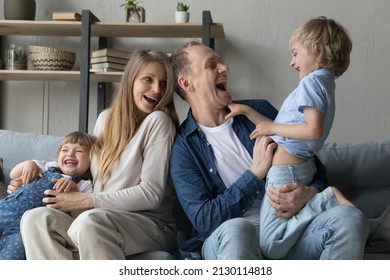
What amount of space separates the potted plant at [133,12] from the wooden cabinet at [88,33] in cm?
6

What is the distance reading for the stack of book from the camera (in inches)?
147

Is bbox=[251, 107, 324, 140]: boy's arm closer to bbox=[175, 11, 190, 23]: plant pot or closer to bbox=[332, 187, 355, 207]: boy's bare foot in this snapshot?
bbox=[332, 187, 355, 207]: boy's bare foot

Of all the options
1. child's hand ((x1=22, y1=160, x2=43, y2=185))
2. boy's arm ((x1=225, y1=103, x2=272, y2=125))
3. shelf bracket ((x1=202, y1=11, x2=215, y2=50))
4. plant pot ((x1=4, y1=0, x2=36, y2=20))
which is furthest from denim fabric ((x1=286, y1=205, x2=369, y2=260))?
plant pot ((x1=4, y1=0, x2=36, y2=20))

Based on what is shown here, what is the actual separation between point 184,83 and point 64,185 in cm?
53

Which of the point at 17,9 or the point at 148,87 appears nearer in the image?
the point at 148,87

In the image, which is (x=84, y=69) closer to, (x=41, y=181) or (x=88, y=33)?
(x=88, y=33)

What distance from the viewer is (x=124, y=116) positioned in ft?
7.43

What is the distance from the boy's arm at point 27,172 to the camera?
229 centimetres

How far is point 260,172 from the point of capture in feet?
6.62

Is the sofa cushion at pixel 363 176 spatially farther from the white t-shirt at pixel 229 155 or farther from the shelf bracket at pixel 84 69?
the shelf bracket at pixel 84 69

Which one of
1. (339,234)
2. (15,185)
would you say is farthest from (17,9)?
(339,234)

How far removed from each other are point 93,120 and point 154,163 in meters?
2.02

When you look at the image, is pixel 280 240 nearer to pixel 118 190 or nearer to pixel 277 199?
pixel 277 199
